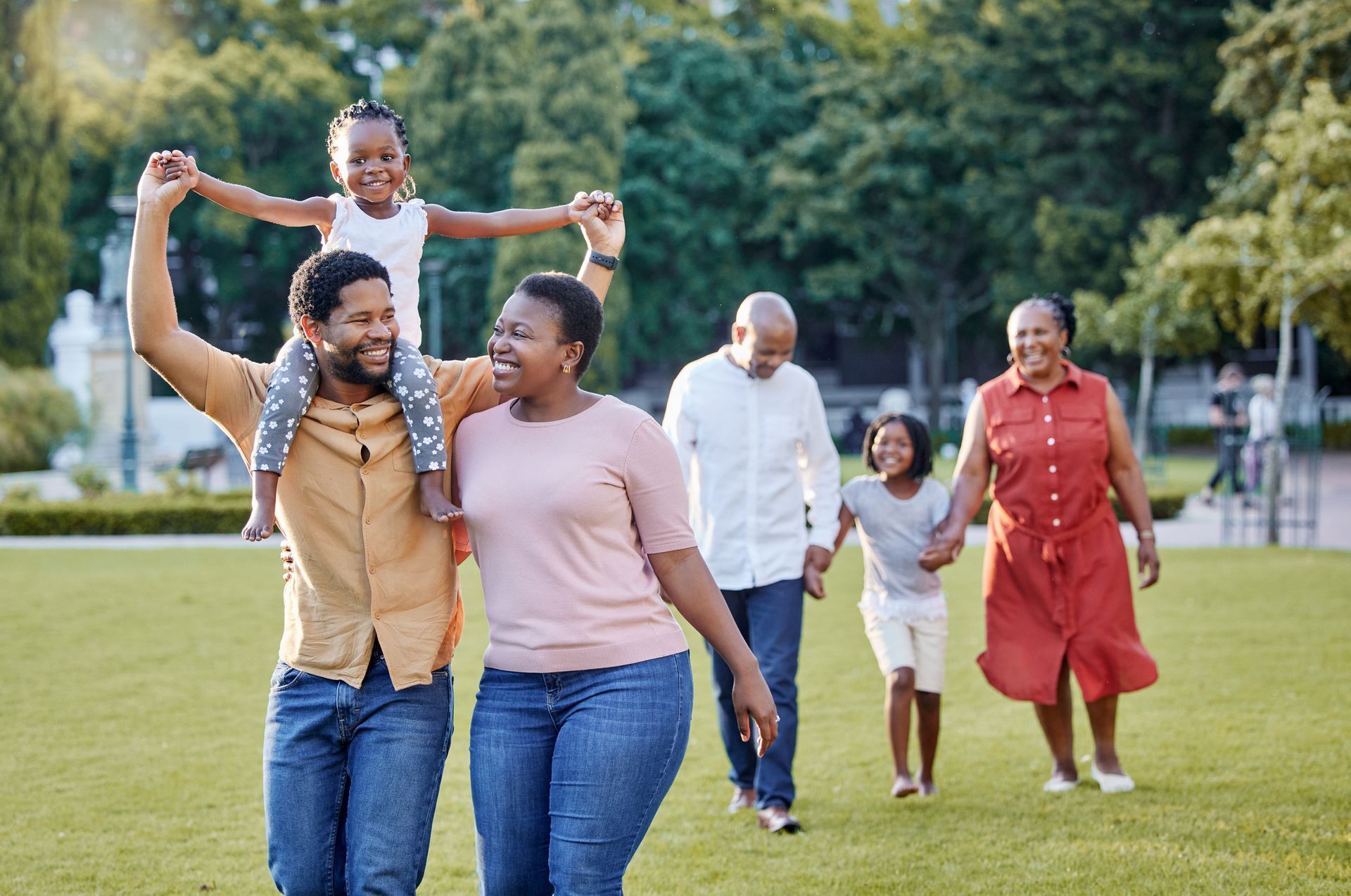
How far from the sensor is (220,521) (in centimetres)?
1873

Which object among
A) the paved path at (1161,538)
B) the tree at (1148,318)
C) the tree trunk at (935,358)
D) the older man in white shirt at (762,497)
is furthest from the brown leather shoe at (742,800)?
the tree trunk at (935,358)

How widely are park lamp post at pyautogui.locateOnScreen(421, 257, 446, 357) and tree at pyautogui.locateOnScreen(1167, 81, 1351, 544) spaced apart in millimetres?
14680

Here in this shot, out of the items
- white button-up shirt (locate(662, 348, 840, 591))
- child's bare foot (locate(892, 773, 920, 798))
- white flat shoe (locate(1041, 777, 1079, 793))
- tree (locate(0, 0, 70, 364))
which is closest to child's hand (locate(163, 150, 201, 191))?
white button-up shirt (locate(662, 348, 840, 591))

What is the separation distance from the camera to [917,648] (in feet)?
20.0

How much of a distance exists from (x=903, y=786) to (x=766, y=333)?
80.8 inches

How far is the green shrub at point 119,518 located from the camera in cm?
1862

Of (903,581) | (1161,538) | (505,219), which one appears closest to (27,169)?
(1161,538)

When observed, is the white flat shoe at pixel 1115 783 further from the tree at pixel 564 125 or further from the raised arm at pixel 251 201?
the tree at pixel 564 125

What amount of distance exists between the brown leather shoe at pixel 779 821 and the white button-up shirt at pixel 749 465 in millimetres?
915

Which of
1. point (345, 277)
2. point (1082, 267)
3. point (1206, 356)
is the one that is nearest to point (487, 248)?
point (1082, 267)

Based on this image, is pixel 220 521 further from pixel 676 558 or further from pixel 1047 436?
pixel 676 558

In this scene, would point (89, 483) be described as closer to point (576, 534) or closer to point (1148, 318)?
point (576, 534)

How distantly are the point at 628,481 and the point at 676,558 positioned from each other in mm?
228

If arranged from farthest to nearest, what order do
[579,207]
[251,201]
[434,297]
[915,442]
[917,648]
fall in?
1. [434,297]
2. [915,442]
3. [917,648]
4. [579,207]
5. [251,201]
